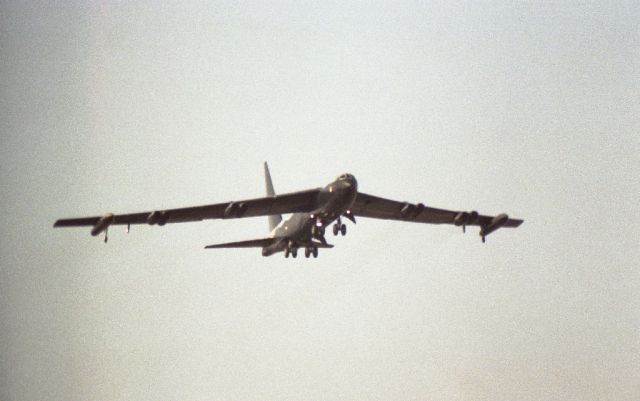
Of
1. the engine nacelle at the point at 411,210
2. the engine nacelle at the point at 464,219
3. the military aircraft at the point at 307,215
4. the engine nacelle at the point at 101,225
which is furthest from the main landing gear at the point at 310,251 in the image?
the engine nacelle at the point at 101,225

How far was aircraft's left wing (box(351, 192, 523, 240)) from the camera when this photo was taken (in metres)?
52.2

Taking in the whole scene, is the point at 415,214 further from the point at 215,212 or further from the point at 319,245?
the point at 215,212

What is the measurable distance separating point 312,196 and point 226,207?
5.20 metres

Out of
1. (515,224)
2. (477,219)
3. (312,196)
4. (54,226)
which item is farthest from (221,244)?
(515,224)

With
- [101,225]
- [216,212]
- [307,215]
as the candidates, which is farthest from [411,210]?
[101,225]

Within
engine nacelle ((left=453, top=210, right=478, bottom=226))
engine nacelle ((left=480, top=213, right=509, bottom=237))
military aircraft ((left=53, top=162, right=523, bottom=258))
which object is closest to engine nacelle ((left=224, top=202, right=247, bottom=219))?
military aircraft ((left=53, top=162, right=523, bottom=258))

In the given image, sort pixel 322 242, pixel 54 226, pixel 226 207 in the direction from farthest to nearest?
pixel 322 242 → pixel 226 207 → pixel 54 226

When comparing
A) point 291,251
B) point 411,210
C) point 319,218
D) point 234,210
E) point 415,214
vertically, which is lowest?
point 291,251

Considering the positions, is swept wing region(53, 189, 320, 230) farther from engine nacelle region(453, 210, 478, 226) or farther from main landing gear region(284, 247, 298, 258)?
engine nacelle region(453, 210, 478, 226)

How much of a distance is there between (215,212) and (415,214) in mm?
13350

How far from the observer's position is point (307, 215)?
164 feet

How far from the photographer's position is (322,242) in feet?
168

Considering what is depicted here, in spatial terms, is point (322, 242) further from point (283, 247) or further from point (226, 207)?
point (226, 207)

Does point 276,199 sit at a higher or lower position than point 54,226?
higher
